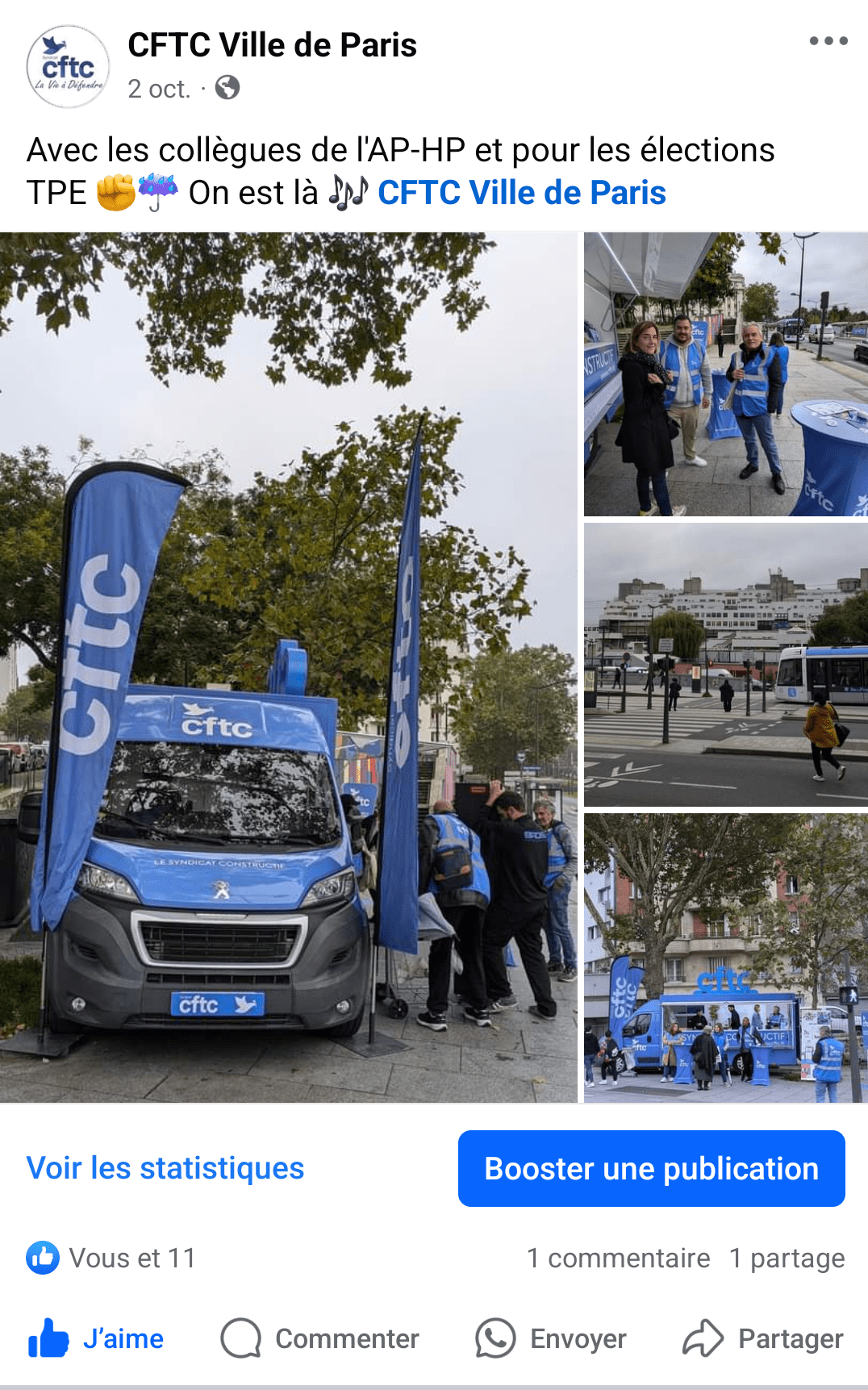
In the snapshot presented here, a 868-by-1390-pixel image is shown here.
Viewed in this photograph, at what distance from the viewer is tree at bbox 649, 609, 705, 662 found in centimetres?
502

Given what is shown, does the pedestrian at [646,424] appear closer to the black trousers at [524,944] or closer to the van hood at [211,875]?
the van hood at [211,875]

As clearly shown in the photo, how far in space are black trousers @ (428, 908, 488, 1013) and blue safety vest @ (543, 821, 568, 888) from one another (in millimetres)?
695

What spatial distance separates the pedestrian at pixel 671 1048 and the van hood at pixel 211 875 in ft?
6.58

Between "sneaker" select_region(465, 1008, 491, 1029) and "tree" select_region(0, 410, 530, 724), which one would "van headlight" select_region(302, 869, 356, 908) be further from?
"tree" select_region(0, 410, 530, 724)

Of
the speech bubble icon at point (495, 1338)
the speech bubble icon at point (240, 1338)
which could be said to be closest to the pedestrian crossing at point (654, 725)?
the speech bubble icon at point (495, 1338)

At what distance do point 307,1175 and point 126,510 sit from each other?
10.2 ft

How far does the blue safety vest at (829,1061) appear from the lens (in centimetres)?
462

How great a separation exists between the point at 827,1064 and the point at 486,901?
235 cm

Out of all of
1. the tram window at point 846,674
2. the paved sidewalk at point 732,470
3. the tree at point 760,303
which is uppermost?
the tree at point 760,303
